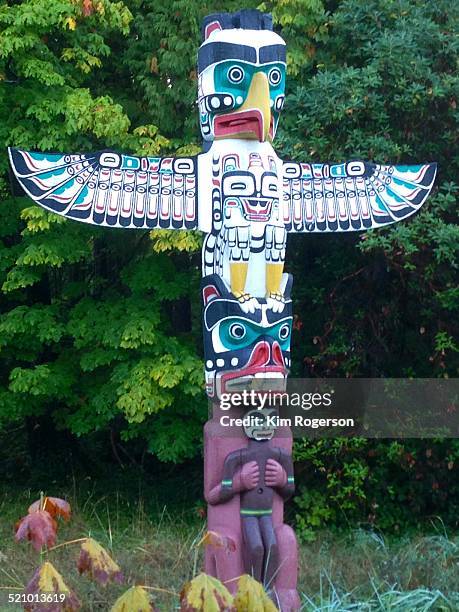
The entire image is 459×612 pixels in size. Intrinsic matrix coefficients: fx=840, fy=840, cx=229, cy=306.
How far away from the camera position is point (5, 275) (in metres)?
9.11

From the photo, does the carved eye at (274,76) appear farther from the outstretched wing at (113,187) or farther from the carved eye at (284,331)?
the carved eye at (284,331)

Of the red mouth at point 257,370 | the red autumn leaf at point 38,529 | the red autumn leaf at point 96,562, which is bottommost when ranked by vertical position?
the red autumn leaf at point 96,562

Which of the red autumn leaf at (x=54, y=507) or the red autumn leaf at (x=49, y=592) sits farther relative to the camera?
the red autumn leaf at (x=54, y=507)

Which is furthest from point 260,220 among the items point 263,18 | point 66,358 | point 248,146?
point 66,358

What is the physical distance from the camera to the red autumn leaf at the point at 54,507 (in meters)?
3.34

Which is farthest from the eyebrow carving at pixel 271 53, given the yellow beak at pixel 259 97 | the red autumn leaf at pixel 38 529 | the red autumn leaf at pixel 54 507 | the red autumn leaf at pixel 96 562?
the red autumn leaf at pixel 96 562

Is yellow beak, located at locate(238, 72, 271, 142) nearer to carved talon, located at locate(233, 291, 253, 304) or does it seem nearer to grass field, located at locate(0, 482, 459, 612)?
carved talon, located at locate(233, 291, 253, 304)

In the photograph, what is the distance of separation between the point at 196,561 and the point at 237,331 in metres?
1.54

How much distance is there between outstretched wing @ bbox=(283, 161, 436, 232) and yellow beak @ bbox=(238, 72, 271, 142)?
26.6 inches

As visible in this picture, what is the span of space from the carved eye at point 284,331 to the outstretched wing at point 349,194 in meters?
1.03

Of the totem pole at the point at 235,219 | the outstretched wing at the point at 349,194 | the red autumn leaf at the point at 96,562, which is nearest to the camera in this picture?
the red autumn leaf at the point at 96,562

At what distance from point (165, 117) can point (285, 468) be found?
179 inches

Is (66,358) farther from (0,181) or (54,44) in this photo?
(54,44)

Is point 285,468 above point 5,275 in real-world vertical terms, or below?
below
